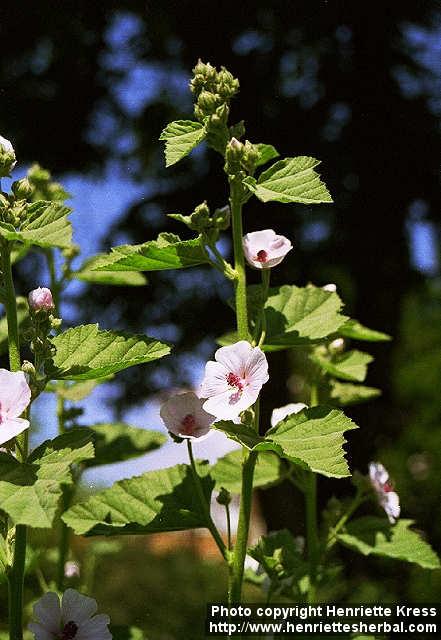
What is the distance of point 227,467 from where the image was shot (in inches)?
42.3

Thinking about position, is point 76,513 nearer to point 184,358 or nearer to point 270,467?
point 270,467

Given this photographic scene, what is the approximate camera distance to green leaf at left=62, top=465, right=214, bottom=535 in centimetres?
86

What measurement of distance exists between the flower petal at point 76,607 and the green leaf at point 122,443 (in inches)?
13.0

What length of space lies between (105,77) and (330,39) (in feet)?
3.38

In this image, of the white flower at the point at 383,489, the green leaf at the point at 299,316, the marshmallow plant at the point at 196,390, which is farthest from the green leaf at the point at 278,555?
the green leaf at the point at 299,316

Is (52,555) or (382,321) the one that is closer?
(52,555)

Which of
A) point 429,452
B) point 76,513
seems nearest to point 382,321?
point 429,452

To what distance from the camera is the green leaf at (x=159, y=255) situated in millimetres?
820

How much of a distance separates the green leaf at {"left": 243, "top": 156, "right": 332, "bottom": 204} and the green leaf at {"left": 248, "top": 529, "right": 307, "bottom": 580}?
405 millimetres

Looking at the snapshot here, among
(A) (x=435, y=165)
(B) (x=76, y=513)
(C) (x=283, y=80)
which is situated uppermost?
(C) (x=283, y=80)

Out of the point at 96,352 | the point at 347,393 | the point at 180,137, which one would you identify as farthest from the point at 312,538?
the point at 180,137

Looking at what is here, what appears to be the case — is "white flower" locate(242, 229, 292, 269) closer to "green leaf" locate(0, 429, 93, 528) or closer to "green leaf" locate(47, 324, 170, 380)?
"green leaf" locate(47, 324, 170, 380)

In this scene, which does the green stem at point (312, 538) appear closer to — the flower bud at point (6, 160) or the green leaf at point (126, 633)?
the green leaf at point (126, 633)

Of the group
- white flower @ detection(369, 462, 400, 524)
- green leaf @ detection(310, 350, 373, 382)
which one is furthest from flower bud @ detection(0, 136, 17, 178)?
white flower @ detection(369, 462, 400, 524)
